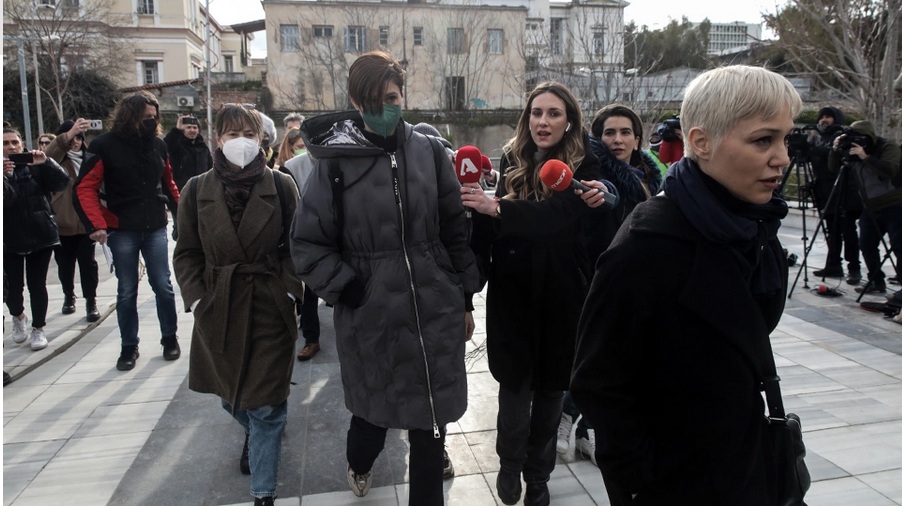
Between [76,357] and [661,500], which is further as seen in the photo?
[76,357]

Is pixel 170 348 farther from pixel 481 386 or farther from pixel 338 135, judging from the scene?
pixel 338 135

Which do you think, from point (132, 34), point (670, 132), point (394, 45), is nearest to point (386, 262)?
point (670, 132)

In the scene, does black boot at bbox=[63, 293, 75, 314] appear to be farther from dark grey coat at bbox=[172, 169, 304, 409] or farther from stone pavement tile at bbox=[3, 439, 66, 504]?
dark grey coat at bbox=[172, 169, 304, 409]

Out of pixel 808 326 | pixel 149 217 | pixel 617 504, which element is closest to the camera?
pixel 617 504

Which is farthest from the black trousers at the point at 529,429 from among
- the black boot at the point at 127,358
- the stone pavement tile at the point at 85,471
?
the black boot at the point at 127,358

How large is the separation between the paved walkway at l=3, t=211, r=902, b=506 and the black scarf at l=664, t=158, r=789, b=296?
1810 millimetres

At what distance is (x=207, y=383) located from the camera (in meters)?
3.00

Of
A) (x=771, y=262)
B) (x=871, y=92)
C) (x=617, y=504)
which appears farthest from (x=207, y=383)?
(x=871, y=92)

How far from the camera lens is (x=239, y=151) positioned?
2912 mm

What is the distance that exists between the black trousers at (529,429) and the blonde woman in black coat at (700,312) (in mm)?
1353

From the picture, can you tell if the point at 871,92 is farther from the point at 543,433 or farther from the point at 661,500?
the point at 661,500

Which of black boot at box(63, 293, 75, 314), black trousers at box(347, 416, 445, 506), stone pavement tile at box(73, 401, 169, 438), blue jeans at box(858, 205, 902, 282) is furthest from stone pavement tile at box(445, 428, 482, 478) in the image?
blue jeans at box(858, 205, 902, 282)

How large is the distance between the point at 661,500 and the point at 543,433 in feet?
4.70

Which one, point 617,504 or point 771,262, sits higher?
point 771,262
